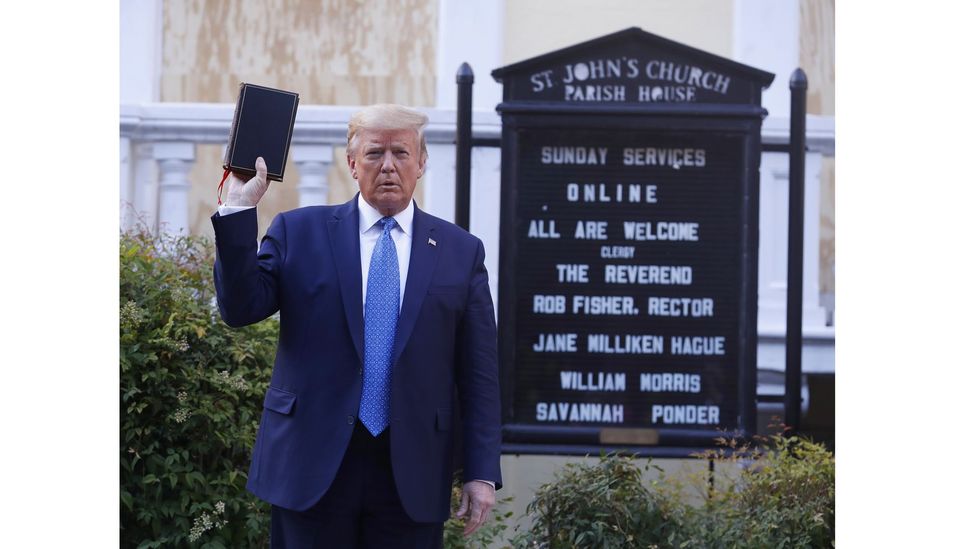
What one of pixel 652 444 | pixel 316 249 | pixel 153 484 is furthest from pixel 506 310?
pixel 316 249

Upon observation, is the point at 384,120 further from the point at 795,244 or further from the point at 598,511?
the point at 795,244

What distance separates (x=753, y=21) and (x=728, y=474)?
175cm

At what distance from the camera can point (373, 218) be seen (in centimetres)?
253

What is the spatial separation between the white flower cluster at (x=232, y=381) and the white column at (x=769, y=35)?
2267mm

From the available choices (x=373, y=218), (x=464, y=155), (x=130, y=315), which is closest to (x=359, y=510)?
(x=373, y=218)

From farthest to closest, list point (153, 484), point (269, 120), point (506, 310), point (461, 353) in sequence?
point (506, 310) < point (153, 484) < point (461, 353) < point (269, 120)

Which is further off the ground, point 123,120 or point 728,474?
point 123,120

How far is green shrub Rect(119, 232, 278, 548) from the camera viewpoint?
3.28 meters

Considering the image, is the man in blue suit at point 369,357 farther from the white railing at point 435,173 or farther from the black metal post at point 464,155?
the white railing at point 435,173

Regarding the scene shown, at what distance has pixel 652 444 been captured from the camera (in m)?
4.10

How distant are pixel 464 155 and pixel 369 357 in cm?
177

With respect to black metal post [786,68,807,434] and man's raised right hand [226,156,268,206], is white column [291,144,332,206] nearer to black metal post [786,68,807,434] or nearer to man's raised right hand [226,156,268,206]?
black metal post [786,68,807,434]

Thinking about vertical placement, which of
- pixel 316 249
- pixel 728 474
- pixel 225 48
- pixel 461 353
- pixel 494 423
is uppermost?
pixel 225 48
